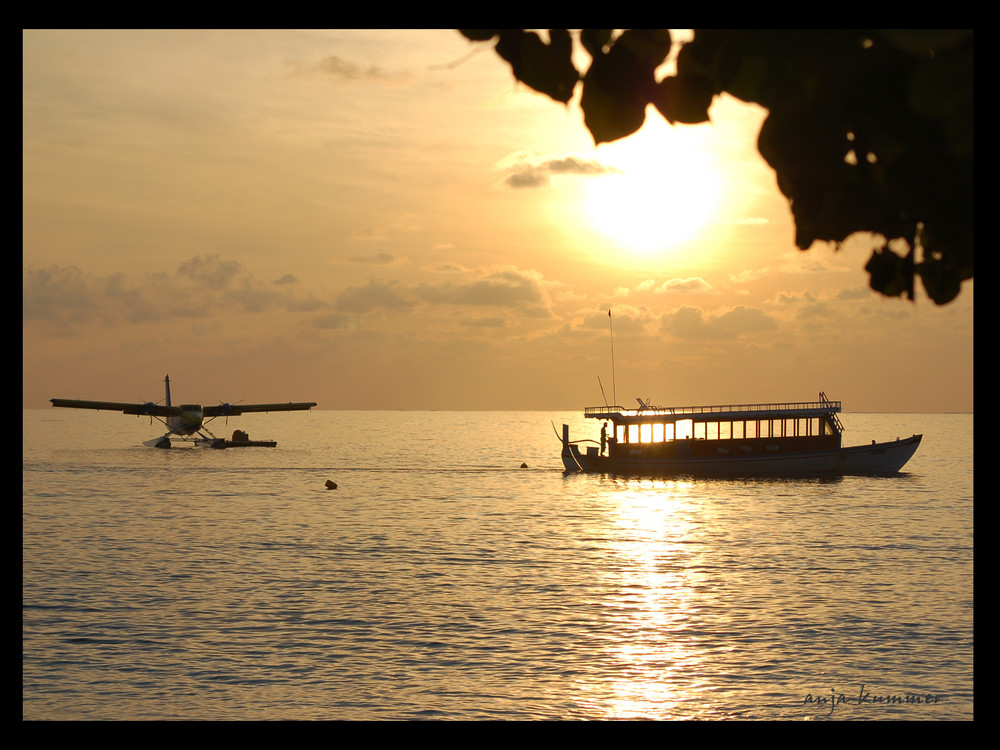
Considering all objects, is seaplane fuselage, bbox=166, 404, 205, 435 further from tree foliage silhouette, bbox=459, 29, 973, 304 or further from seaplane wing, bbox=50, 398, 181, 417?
tree foliage silhouette, bbox=459, 29, 973, 304

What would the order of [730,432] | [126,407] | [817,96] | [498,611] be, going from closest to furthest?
[817,96] < [498,611] < [730,432] < [126,407]

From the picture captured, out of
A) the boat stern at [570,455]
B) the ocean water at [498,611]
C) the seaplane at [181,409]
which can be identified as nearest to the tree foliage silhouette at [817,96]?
the ocean water at [498,611]

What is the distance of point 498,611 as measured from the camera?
2906 centimetres

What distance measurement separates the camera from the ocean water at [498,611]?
2109 centimetres

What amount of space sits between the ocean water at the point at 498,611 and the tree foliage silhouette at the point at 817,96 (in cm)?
1861

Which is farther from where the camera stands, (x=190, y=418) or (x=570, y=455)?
(x=190, y=418)

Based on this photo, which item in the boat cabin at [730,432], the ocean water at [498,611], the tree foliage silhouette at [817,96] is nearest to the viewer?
the tree foliage silhouette at [817,96]

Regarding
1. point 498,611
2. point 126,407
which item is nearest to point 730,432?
point 498,611

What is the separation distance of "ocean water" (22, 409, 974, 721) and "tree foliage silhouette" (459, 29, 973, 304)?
1861 centimetres

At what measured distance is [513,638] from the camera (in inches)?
1008

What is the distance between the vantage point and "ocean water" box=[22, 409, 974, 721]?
69.2 feet

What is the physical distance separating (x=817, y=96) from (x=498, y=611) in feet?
91.8

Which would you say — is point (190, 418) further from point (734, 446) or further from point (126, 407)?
point (734, 446)

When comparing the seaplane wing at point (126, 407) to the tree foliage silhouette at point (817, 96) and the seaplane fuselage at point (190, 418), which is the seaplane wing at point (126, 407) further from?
the tree foliage silhouette at point (817, 96)
